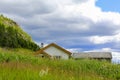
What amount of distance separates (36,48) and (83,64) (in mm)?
45167

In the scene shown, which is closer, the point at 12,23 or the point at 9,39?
the point at 9,39

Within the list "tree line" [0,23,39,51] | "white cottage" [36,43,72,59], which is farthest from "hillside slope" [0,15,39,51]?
"white cottage" [36,43,72,59]

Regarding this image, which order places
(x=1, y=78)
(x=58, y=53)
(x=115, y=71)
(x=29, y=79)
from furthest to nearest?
(x=58, y=53), (x=115, y=71), (x=29, y=79), (x=1, y=78)

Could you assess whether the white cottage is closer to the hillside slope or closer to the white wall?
the white wall

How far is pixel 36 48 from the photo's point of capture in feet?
238

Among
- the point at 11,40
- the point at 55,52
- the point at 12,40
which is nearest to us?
the point at 11,40

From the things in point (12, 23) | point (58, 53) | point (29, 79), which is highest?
point (12, 23)

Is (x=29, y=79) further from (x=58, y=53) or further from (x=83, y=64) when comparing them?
(x=58, y=53)

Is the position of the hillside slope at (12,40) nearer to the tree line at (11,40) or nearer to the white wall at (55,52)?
the tree line at (11,40)

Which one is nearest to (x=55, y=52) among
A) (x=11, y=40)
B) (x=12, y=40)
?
(x=12, y=40)

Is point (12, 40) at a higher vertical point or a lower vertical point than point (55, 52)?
higher

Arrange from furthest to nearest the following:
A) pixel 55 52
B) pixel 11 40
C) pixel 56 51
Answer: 1. pixel 56 51
2. pixel 55 52
3. pixel 11 40

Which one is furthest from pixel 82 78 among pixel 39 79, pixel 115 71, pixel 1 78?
pixel 115 71

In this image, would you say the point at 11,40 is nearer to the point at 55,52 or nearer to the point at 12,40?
the point at 12,40
